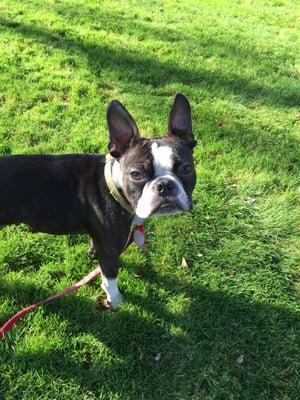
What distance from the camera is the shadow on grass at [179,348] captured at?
3.23 m

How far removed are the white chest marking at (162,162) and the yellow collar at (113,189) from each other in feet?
1.12

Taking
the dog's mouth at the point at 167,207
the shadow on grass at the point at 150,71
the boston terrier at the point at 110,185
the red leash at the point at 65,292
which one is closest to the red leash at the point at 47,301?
the red leash at the point at 65,292

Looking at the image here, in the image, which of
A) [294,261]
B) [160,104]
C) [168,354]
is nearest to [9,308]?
[168,354]

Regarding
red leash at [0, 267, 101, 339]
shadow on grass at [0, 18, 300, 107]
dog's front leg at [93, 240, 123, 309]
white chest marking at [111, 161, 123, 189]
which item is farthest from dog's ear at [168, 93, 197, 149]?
shadow on grass at [0, 18, 300, 107]

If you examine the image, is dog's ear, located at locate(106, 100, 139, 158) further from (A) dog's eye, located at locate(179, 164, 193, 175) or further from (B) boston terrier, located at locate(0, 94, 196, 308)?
(A) dog's eye, located at locate(179, 164, 193, 175)

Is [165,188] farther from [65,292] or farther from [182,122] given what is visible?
[65,292]

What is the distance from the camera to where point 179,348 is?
11.3ft

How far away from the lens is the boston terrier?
9.50 feet

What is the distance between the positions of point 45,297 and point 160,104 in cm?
310

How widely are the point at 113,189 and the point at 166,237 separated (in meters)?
1.23

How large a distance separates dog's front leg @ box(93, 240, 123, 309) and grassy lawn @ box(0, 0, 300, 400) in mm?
106

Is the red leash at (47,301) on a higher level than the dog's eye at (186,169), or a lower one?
lower

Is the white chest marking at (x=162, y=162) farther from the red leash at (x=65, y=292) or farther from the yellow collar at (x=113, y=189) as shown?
the red leash at (x=65, y=292)

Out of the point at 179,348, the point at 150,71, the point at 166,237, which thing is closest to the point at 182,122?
the point at 166,237
